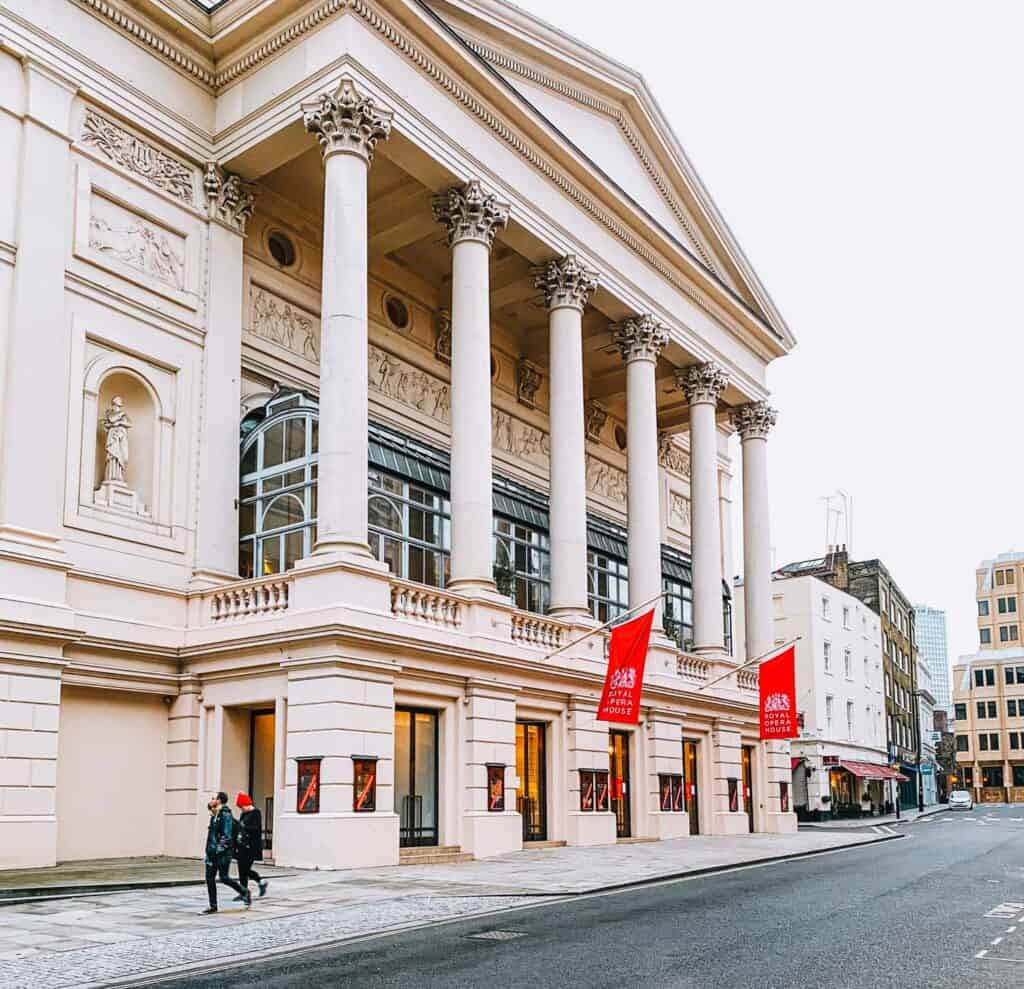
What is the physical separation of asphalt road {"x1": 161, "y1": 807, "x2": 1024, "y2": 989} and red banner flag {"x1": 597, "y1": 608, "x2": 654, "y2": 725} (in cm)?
713

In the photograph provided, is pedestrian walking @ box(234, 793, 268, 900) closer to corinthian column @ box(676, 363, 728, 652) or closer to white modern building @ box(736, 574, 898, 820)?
corinthian column @ box(676, 363, 728, 652)

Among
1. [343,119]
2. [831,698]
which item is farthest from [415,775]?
[831,698]

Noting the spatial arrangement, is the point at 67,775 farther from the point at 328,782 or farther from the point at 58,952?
the point at 58,952

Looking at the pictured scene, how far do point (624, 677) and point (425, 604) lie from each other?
5.23 metres

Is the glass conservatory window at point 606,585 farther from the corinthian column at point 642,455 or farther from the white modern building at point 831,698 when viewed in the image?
the white modern building at point 831,698

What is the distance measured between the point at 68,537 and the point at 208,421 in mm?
4352

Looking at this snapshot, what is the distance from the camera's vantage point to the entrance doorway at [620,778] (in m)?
A: 32.0

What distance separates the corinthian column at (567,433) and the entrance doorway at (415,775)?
6358 millimetres

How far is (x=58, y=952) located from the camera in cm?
1259

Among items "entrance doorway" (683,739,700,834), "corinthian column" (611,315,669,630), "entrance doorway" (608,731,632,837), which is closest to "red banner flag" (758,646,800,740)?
"entrance doorway" (683,739,700,834)


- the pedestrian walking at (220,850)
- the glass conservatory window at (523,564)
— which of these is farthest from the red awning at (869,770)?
the pedestrian walking at (220,850)

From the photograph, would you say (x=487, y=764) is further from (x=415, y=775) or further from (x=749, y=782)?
(x=749, y=782)

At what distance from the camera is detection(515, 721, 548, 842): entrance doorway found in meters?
28.5

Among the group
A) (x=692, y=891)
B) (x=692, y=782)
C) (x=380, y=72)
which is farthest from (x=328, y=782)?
(x=692, y=782)
